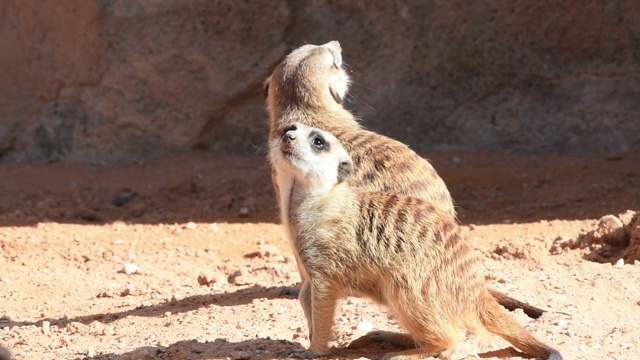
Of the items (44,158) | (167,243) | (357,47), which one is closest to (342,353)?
(167,243)

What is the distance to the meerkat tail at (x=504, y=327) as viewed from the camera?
3.18 meters

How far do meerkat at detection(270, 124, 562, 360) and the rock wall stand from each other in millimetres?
3284

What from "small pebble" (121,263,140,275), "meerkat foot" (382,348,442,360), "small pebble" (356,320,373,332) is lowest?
"meerkat foot" (382,348,442,360)

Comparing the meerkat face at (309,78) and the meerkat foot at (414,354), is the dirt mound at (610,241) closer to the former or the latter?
the meerkat face at (309,78)

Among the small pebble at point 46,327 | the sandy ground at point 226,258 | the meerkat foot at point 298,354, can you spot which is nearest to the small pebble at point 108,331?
the sandy ground at point 226,258

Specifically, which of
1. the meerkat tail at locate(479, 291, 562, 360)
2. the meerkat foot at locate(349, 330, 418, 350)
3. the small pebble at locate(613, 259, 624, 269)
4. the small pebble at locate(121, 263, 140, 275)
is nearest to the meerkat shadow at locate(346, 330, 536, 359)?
the meerkat foot at locate(349, 330, 418, 350)

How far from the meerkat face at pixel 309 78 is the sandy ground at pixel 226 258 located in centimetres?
82

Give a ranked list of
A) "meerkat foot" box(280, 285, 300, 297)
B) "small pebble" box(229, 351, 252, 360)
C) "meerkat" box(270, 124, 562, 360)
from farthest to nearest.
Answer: "meerkat foot" box(280, 285, 300, 297) → "small pebble" box(229, 351, 252, 360) → "meerkat" box(270, 124, 562, 360)

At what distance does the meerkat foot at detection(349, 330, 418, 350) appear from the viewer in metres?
→ 3.43

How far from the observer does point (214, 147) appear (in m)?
6.77

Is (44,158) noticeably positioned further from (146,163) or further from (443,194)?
(443,194)

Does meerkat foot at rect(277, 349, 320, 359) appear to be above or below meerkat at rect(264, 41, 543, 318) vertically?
below

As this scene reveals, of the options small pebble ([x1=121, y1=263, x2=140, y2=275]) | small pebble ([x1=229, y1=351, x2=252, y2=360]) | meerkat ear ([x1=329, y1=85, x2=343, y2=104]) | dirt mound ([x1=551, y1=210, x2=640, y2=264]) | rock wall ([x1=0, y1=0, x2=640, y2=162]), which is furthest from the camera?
rock wall ([x1=0, y1=0, x2=640, y2=162])

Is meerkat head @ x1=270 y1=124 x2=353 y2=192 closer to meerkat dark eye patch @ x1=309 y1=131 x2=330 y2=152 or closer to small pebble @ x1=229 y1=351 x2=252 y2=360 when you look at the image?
meerkat dark eye patch @ x1=309 y1=131 x2=330 y2=152
